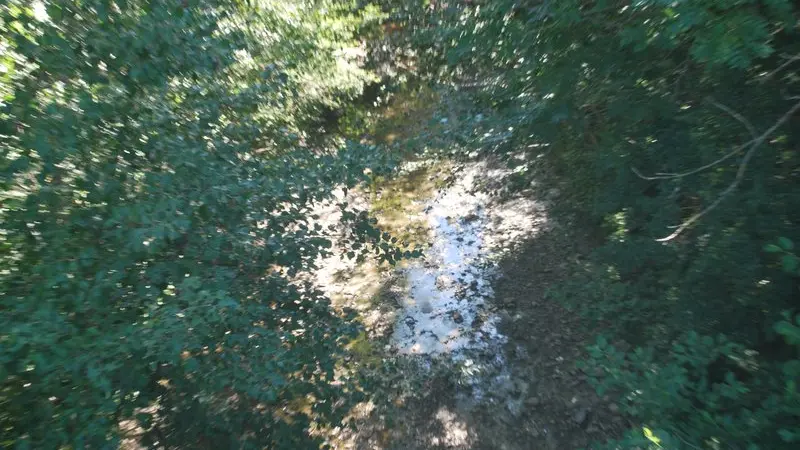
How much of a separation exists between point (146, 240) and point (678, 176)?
2.95m

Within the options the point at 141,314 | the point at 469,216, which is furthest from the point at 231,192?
the point at 469,216

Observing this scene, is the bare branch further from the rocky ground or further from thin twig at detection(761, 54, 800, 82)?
the rocky ground

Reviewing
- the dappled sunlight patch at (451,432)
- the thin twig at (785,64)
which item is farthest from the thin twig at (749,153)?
the dappled sunlight patch at (451,432)

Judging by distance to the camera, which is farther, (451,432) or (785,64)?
(451,432)

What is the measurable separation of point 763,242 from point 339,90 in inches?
224

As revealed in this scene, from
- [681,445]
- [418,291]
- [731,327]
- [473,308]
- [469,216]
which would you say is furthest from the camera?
[469,216]

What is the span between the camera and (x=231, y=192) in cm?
290

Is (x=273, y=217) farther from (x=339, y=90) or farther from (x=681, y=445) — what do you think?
(x=339, y=90)

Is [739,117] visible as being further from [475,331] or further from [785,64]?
[475,331]

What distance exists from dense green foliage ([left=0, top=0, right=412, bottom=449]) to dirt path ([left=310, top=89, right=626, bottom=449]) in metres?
1.20

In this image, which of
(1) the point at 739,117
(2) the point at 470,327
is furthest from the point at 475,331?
(1) the point at 739,117

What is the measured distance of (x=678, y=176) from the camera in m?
2.71

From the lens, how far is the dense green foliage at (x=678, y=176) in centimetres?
209

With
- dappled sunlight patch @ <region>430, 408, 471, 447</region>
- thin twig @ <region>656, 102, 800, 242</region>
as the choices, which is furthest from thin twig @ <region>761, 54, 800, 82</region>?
dappled sunlight patch @ <region>430, 408, 471, 447</region>
